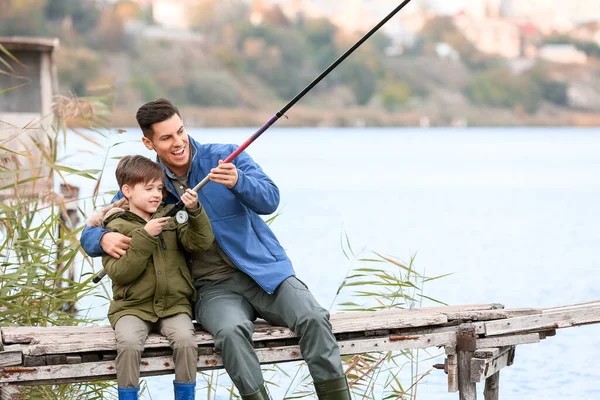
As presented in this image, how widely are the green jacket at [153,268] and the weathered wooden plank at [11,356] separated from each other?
0.32 meters

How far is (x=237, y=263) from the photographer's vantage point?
3.62 meters

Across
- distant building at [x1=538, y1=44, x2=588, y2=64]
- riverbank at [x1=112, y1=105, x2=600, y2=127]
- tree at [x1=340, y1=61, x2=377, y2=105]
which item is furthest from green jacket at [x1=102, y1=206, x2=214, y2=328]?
distant building at [x1=538, y1=44, x2=588, y2=64]

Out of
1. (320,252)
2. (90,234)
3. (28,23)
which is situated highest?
(28,23)

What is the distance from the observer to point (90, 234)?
353 centimetres

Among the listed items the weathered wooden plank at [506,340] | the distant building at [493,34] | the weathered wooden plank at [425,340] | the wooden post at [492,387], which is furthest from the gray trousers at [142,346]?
the distant building at [493,34]

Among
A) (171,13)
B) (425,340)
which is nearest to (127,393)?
(425,340)

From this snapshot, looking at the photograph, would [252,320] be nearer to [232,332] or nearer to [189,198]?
[232,332]

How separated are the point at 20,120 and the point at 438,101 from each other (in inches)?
1635

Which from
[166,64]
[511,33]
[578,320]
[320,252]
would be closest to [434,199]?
[320,252]

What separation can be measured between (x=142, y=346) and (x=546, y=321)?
1.67m

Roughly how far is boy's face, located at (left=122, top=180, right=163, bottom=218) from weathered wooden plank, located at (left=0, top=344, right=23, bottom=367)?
24.6 inches

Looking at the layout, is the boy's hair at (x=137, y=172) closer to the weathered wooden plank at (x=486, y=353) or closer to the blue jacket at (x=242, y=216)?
the blue jacket at (x=242, y=216)

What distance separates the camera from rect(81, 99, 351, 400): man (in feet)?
11.2

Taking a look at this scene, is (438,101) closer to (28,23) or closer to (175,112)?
(28,23)
